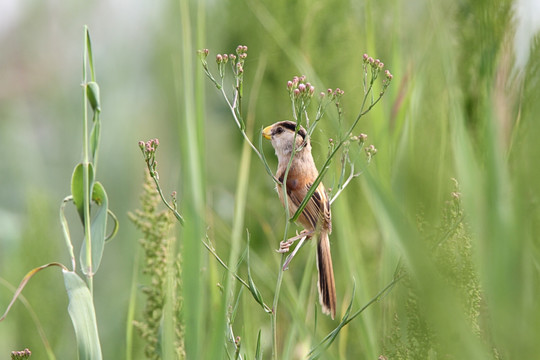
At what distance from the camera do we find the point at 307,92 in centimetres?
86

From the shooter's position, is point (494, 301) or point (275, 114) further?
point (275, 114)

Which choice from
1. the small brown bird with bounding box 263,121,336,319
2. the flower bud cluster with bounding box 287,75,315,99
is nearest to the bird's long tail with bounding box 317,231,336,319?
the small brown bird with bounding box 263,121,336,319

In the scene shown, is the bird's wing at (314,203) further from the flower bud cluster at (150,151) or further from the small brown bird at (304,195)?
the flower bud cluster at (150,151)

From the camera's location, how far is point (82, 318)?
0.84 m

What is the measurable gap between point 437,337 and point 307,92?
0.39 metres

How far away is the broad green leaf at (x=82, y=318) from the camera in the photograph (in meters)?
0.82

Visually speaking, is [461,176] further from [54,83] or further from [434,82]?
[54,83]

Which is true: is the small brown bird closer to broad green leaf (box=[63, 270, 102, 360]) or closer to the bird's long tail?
the bird's long tail

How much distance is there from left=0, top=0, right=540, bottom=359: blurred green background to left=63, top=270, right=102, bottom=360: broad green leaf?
0.14 metres

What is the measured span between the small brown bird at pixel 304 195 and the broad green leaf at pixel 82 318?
0.32 m

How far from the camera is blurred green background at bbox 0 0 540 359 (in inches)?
21.4

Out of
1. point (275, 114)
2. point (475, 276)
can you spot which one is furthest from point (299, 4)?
point (475, 276)

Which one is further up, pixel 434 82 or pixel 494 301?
pixel 434 82

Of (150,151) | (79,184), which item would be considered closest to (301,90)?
(150,151)
